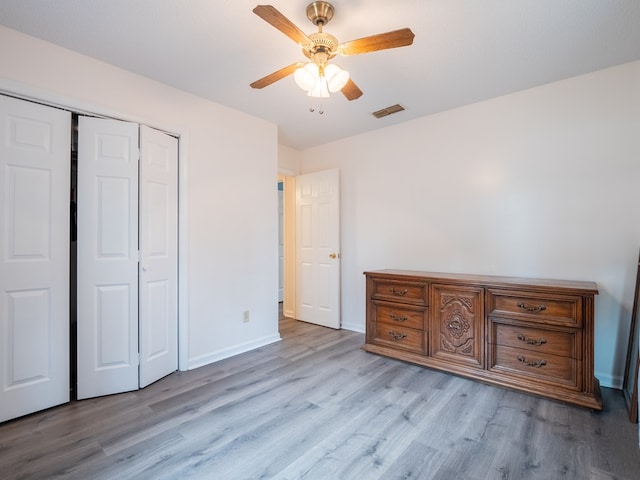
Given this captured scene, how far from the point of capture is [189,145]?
9.30 ft

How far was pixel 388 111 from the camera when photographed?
3.26m

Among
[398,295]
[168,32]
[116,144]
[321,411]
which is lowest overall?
[321,411]

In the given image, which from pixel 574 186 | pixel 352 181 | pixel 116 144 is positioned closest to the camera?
pixel 116 144

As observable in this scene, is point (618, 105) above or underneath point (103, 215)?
above

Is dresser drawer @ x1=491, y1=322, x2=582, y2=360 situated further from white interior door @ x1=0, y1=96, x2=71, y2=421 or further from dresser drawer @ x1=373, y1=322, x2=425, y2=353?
white interior door @ x1=0, y1=96, x2=71, y2=421

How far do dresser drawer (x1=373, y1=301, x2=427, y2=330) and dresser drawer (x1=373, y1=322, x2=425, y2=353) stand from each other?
1.5 inches

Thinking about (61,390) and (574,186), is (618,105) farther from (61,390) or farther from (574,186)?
(61,390)

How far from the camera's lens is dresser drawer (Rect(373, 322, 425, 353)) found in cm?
290

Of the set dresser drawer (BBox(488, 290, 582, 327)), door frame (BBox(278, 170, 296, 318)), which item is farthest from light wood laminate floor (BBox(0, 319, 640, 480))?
door frame (BBox(278, 170, 296, 318))

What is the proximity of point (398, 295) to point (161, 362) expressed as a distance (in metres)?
2.20

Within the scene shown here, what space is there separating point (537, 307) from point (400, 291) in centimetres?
109

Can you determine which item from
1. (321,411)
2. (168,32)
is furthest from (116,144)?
(321,411)

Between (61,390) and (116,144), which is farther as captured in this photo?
(116,144)

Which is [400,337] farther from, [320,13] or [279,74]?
[320,13]
